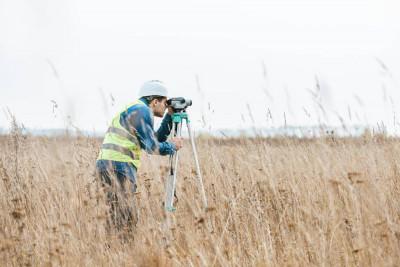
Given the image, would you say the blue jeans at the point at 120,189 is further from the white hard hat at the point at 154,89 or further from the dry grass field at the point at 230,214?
the white hard hat at the point at 154,89

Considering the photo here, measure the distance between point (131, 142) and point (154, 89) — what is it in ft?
1.72

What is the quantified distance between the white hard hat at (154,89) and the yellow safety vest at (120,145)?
11cm

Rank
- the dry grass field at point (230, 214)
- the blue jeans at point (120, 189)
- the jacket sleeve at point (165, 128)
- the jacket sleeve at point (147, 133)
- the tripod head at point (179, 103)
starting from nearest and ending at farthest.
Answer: the dry grass field at point (230, 214) → the blue jeans at point (120, 189) → the jacket sleeve at point (147, 133) → the tripod head at point (179, 103) → the jacket sleeve at point (165, 128)

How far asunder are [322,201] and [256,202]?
32.5 inches

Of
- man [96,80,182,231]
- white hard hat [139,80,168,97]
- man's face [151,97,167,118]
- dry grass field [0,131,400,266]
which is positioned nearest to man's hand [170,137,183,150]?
man [96,80,182,231]

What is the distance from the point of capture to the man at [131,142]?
15.9ft

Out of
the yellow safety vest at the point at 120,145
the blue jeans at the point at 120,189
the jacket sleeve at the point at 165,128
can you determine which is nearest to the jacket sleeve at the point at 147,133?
the yellow safety vest at the point at 120,145

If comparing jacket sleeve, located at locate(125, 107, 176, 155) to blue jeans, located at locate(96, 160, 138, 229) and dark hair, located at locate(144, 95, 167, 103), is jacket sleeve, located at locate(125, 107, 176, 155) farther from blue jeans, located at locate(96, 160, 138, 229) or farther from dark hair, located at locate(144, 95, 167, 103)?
blue jeans, located at locate(96, 160, 138, 229)

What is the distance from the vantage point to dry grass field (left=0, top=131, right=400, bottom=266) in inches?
146

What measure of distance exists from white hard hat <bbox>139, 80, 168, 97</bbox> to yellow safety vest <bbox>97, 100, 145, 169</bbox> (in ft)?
0.38

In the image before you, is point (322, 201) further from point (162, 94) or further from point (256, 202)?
point (162, 94)

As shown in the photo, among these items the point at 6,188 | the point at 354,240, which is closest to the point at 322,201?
the point at 354,240

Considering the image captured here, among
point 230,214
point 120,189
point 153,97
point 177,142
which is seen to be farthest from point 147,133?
point 230,214

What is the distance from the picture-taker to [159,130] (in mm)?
5449
